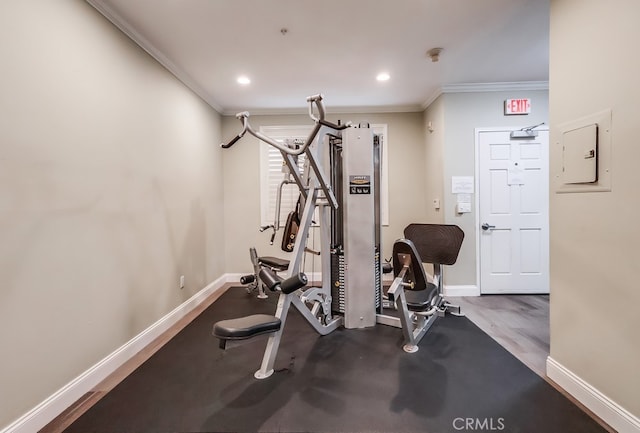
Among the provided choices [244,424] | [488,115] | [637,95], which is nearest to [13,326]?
[244,424]

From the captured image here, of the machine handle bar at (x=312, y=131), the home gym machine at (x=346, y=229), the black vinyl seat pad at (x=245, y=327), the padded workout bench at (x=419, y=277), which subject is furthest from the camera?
the home gym machine at (x=346, y=229)

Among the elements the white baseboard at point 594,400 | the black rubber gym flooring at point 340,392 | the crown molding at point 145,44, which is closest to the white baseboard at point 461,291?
the black rubber gym flooring at point 340,392

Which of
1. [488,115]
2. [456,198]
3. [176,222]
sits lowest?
[176,222]

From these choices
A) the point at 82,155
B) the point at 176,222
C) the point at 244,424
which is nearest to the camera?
the point at 244,424

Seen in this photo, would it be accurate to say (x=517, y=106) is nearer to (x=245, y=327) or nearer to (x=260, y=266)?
(x=260, y=266)

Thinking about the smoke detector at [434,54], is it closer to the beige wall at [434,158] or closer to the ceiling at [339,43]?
the ceiling at [339,43]

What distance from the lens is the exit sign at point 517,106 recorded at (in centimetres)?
364

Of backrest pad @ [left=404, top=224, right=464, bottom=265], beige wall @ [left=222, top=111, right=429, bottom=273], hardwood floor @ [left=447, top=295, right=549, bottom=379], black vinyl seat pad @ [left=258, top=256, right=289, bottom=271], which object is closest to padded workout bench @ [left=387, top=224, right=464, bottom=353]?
backrest pad @ [left=404, top=224, right=464, bottom=265]

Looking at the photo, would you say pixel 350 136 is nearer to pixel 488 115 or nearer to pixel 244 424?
pixel 488 115

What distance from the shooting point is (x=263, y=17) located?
2.26 meters

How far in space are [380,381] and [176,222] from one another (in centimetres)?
250

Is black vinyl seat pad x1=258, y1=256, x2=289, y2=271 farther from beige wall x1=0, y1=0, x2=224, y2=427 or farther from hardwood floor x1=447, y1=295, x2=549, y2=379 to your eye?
hardwood floor x1=447, y1=295, x2=549, y2=379

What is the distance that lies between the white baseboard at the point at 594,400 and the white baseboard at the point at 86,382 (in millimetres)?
3123

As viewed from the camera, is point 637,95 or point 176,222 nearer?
point 637,95
